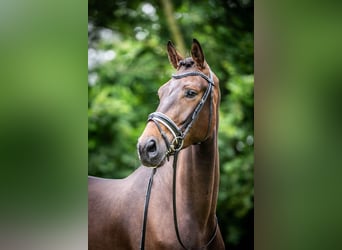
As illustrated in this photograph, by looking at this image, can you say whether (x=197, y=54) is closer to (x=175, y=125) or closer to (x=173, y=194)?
(x=175, y=125)

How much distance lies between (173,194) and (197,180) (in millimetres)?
146

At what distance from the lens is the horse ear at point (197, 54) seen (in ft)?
8.38

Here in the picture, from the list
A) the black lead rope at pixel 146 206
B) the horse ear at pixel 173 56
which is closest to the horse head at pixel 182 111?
the horse ear at pixel 173 56

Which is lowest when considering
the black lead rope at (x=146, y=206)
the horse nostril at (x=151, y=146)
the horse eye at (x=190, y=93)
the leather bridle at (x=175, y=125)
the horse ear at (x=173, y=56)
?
the black lead rope at (x=146, y=206)

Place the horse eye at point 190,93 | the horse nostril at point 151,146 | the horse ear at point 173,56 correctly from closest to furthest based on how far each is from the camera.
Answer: the horse nostril at point 151,146, the horse eye at point 190,93, the horse ear at point 173,56

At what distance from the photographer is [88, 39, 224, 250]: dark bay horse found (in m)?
2.56

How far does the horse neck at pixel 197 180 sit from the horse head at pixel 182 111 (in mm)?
64

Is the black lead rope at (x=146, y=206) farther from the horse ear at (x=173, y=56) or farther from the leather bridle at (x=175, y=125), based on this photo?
the horse ear at (x=173, y=56)

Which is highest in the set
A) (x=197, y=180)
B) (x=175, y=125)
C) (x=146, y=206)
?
(x=175, y=125)

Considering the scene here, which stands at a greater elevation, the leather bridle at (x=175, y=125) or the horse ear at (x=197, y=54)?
the horse ear at (x=197, y=54)

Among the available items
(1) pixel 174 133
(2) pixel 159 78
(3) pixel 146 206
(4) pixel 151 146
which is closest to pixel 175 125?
(1) pixel 174 133

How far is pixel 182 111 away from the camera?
246cm
